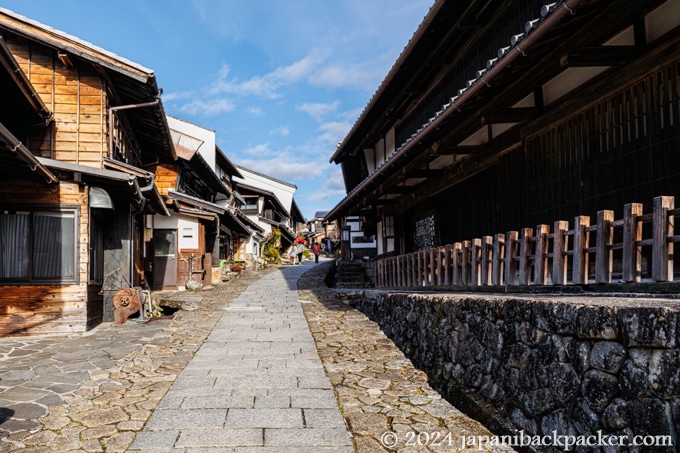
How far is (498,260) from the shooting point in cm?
662

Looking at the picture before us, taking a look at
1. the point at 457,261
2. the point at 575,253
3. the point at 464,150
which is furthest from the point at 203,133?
the point at 575,253

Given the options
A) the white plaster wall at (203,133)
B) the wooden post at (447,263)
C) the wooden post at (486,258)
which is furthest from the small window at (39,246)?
the white plaster wall at (203,133)

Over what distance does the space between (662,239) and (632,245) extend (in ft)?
0.87

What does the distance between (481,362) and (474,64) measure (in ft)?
21.5

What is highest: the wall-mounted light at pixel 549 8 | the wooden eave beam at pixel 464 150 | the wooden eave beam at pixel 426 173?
the wall-mounted light at pixel 549 8

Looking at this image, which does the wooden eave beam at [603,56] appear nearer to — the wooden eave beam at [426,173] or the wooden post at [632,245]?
the wooden post at [632,245]

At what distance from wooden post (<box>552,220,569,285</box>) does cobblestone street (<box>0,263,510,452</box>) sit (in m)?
1.77

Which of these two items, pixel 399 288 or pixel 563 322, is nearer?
pixel 563 322

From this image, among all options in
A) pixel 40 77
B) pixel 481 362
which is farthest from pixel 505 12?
pixel 40 77

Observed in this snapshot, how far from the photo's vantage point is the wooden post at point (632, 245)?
4.15 meters

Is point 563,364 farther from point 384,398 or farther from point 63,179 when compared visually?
point 63,179

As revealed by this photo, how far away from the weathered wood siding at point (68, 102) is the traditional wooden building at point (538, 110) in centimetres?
683

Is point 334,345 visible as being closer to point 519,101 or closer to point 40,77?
point 519,101

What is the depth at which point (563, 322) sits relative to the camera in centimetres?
394
